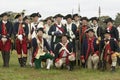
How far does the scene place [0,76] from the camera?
12875mm

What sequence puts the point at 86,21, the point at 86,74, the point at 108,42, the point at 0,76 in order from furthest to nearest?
1. the point at 86,21
2. the point at 108,42
3. the point at 86,74
4. the point at 0,76

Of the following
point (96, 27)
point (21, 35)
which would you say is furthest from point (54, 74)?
point (96, 27)

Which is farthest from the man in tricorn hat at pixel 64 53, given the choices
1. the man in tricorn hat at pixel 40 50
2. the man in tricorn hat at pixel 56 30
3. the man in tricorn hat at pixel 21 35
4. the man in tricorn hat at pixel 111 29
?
the man in tricorn hat at pixel 111 29

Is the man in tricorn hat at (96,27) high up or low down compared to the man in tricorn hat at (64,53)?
up

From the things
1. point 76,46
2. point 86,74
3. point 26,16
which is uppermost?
point 26,16

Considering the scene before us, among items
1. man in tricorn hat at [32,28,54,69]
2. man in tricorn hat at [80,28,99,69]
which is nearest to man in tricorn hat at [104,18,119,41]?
man in tricorn hat at [80,28,99,69]

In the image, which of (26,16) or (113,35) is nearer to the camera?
(113,35)

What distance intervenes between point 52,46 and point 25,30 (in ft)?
3.87

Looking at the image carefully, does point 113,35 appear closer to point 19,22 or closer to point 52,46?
point 52,46

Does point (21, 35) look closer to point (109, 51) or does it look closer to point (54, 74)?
point (54, 74)

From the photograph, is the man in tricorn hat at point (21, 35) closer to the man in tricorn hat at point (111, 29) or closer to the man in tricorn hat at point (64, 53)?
the man in tricorn hat at point (64, 53)

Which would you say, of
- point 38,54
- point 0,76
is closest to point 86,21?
point 38,54

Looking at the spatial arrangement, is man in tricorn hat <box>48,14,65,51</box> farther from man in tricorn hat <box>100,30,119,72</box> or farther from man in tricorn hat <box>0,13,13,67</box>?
man in tricorn hat <box>100,30,119,72</box>

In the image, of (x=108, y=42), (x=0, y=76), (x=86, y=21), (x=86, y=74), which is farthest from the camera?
(x=86, y=21)
